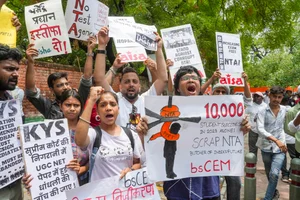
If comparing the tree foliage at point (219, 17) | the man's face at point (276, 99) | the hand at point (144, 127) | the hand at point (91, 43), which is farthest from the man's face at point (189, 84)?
the tree foliage at point (219, 17)

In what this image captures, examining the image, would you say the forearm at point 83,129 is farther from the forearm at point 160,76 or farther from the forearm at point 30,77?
the forearm at point 160,76

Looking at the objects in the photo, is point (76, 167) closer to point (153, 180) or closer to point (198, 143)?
point (153, 180)

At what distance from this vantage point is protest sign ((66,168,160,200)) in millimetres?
2881

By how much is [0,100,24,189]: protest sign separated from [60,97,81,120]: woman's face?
1.94ft

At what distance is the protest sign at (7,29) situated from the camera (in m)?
3.77

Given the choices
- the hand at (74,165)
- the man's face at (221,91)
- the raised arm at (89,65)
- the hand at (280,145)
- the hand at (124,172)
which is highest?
the raised arm at (89,65)

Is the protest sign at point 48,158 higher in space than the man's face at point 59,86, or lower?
lower

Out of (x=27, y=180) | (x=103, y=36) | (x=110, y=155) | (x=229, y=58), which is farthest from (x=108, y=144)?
(x=229, y=58)

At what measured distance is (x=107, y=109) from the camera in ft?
9.84

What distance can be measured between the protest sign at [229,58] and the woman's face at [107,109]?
8.44 ft

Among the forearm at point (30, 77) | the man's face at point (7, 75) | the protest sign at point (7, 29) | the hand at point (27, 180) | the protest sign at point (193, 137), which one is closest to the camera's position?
the hand at point (27, 180)

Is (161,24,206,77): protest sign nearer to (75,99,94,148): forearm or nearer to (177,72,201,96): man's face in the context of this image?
(177,72,201,96): man's face

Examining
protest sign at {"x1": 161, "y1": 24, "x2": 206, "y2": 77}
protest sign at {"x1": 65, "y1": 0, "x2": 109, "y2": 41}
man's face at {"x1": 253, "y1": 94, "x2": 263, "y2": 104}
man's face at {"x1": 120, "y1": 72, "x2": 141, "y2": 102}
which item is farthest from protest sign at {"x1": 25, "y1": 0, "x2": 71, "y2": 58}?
man's face at {"x1": 253, "y1": 94, "x2": 263, "y2": 104}

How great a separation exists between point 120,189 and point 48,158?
0.64m
